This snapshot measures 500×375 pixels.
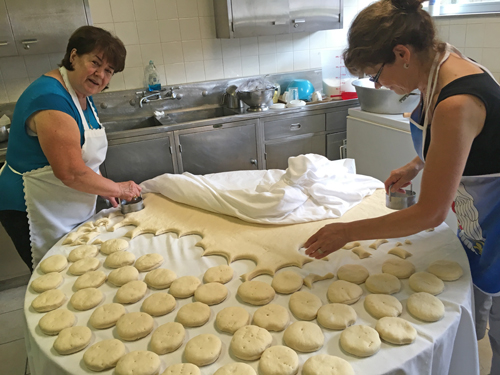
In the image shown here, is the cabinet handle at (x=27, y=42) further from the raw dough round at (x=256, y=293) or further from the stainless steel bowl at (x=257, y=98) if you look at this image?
the raw dough round at (x=256, y=293)

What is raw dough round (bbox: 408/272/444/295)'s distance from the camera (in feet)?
3.61

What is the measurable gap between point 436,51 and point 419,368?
2.74 ft

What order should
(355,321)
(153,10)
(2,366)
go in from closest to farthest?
(355,321)
(2,366)
(153,10)

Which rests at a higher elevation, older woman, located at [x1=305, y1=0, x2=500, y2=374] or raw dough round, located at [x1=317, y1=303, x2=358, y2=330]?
older woman, located at [x1=305, y1=0, x2=500, y2=374]

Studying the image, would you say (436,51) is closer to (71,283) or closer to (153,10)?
(71,283)

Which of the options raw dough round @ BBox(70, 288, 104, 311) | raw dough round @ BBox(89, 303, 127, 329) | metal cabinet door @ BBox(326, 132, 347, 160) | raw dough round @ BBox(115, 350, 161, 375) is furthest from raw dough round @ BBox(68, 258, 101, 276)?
metal cabinet door @ BBox(326, 132, 347, 160)

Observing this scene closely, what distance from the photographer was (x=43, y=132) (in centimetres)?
146

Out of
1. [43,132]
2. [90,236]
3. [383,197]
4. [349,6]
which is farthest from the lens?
[349,6]

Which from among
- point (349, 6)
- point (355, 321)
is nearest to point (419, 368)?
point (355, 321)

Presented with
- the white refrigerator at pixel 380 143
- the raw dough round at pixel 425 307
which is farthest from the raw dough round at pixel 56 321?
the white refrigerator at pixel 380 143

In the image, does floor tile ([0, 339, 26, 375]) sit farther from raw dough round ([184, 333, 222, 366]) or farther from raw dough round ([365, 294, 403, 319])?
raw dough round ([365, 294, 403, 319])

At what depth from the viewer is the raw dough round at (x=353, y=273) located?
3.90ft

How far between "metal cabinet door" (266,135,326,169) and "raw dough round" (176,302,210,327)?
2448 mm

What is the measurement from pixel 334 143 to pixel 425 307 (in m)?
2.78
